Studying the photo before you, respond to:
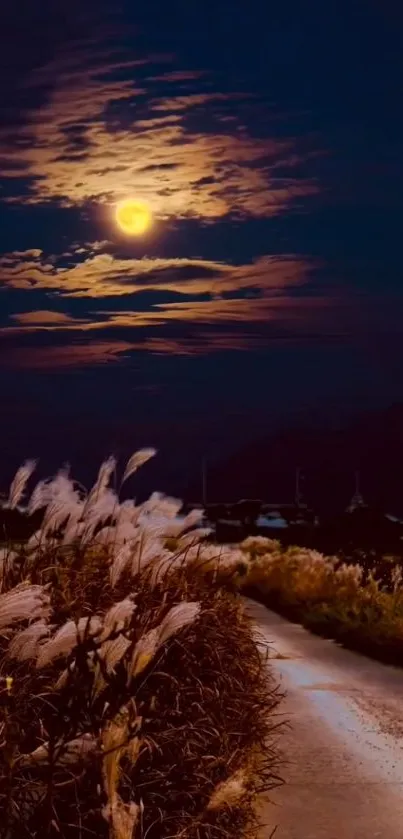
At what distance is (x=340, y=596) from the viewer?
73.5 feet

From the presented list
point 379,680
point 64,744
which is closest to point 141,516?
point 64,744

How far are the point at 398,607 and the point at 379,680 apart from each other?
5279 millimetres

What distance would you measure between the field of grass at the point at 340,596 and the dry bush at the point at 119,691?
26.0 ft

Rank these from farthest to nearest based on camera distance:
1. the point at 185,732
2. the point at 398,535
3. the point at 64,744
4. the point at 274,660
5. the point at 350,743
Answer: the point at 398,535
the point at 274,660
the point at 350,743
the point at 185,732
the point at 64,744

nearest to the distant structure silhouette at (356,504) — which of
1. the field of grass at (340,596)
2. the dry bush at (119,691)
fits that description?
the field of grass at (340,596)

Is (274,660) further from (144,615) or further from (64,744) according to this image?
(64,744)

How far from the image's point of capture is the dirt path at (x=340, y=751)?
8203mm

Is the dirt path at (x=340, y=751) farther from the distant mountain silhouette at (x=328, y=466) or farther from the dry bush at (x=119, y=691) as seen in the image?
the distant mountain silhouette at (x=328, y=466)

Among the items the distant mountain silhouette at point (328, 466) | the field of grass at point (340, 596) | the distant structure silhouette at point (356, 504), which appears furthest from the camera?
the distant mountain silhouette at point (328, 466)

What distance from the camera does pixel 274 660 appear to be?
16.1 m

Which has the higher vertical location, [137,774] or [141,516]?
[141,516]

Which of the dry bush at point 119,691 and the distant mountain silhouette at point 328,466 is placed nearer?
the dry bush at point 119,691

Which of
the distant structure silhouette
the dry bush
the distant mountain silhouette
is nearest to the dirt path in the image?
the dry bush

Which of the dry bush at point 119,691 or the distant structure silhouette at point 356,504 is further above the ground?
the distant structure silhouette at point 356,504
